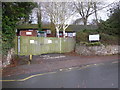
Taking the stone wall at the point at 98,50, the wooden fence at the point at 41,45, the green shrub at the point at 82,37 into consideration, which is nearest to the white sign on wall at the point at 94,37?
the green shrub at the point at 82,37

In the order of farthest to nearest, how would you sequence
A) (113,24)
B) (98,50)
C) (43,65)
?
(113,24), (98,50), (43,65)

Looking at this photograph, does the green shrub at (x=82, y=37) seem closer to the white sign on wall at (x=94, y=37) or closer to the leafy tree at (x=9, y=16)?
the white sign on wall at (x=94, y=37)

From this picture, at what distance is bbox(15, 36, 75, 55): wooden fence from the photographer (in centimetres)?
1236

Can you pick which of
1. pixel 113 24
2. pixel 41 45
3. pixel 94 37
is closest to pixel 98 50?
pixel 94 37

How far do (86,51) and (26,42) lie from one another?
22.4 feet

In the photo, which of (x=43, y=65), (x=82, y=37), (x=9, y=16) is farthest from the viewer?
(x=82, y=37)

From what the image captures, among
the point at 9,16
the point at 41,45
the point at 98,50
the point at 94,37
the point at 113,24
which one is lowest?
the point at 98,50

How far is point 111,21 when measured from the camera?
17.0 metres

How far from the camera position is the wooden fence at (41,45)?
1236 cm

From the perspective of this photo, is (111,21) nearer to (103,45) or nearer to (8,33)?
(103,45)

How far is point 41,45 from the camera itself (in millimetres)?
14031

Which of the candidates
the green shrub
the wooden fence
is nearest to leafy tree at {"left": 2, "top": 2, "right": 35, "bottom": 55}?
the wooden fence

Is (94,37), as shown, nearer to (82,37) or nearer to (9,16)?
(82,37)

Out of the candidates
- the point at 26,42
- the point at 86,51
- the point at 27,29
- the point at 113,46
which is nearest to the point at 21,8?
the point at 26,42
